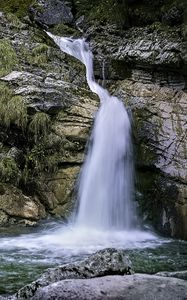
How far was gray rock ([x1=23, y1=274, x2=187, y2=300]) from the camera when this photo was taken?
3.95 meters

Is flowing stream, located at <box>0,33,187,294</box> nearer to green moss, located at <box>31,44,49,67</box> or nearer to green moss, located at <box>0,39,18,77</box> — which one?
green moss, located at <box>31,44,49,67</box>

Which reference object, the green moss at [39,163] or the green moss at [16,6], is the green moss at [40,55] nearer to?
the green moss at [16,6]

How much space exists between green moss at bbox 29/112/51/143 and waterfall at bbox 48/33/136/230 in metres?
1.06

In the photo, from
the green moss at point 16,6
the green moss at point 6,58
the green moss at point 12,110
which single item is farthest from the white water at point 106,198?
the green moss at point 16,6

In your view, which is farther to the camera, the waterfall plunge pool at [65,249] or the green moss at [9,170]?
the green moss at [9,170]

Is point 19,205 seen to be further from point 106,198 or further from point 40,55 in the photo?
point 40,55

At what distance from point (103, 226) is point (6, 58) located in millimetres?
4858

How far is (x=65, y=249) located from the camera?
7.86 meters

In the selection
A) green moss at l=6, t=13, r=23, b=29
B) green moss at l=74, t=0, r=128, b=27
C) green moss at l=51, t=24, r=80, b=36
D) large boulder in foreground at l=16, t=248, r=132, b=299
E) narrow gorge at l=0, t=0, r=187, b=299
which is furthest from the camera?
green moss at l=51, t=24, r=80, b=36

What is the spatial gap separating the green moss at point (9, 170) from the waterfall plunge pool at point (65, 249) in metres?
1.20

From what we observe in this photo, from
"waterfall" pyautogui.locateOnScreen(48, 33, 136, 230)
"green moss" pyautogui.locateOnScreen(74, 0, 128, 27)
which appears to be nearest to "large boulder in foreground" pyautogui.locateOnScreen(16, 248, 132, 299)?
"waterfall" pyautogui.locateOnScreen(48, 33, 136, 230)

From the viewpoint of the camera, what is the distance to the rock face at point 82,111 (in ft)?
32.3

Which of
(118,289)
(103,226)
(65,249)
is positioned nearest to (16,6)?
(103,226)

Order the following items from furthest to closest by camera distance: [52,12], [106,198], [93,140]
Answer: [52,12], [93,140], [106,198]
